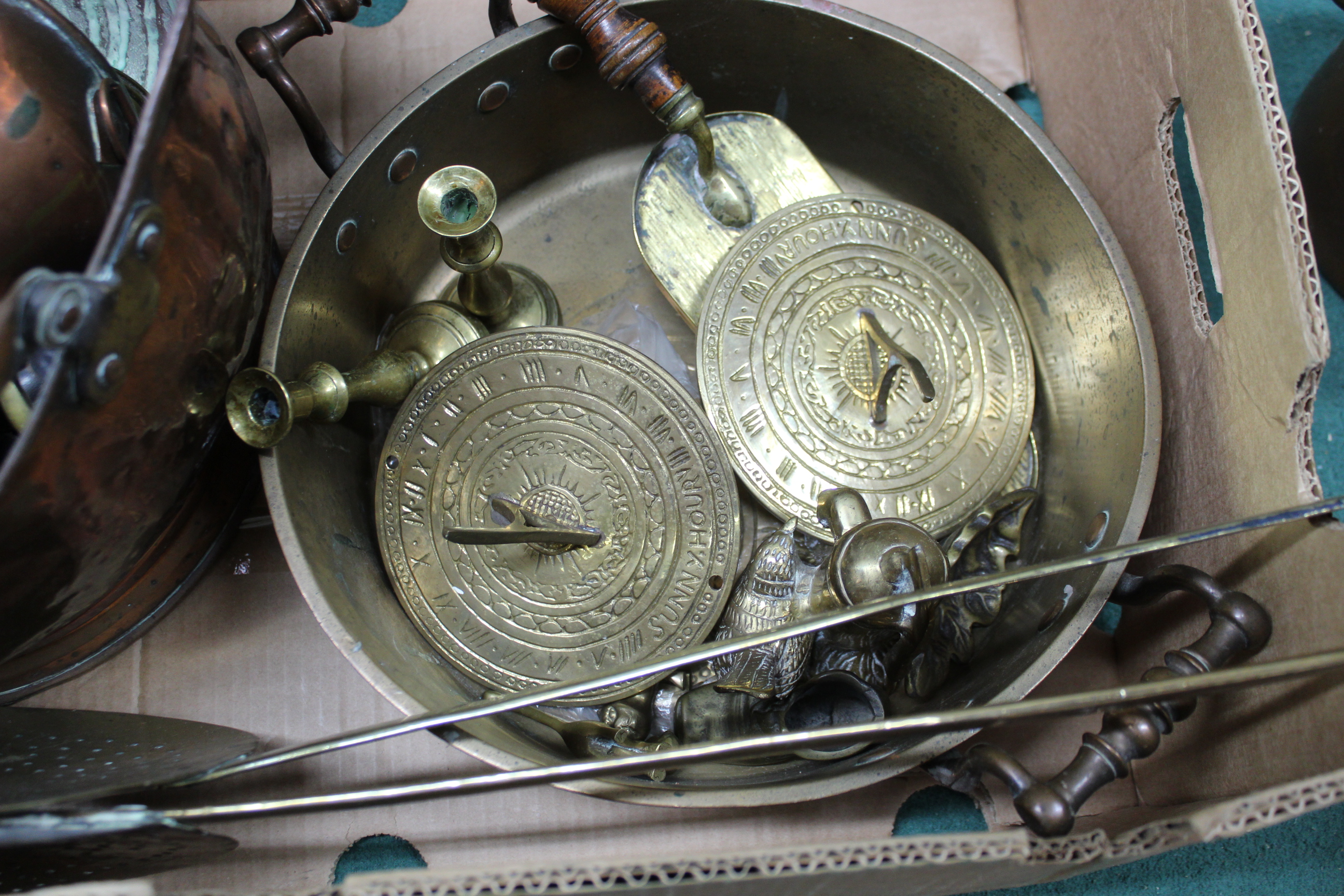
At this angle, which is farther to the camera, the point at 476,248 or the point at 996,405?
the point at 996,405

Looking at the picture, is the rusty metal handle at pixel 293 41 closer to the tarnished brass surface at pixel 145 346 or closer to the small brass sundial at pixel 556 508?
the tarnished brass surface at pixel 145 346

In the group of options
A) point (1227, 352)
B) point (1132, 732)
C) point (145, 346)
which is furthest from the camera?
point (1227, 352)

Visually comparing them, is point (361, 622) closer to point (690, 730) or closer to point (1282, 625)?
point (690, 730)

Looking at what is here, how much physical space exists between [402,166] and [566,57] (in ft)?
0.58

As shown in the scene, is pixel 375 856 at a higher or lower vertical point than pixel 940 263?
lower

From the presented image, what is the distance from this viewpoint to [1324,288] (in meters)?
1.04

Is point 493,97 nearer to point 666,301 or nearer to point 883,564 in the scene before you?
point 666,301

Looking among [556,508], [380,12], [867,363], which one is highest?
[380,12]

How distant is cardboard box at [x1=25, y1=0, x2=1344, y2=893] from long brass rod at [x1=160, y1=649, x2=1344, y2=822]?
56mm

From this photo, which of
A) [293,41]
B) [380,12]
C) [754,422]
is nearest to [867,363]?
[754,422]

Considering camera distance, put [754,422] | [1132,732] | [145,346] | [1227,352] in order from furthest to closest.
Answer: [754,422] < [1227,352] < [1132,732] < [145,346]

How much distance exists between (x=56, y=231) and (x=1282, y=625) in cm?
93

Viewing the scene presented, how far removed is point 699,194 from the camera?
90 centimetres

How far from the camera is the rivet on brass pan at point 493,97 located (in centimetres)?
79
